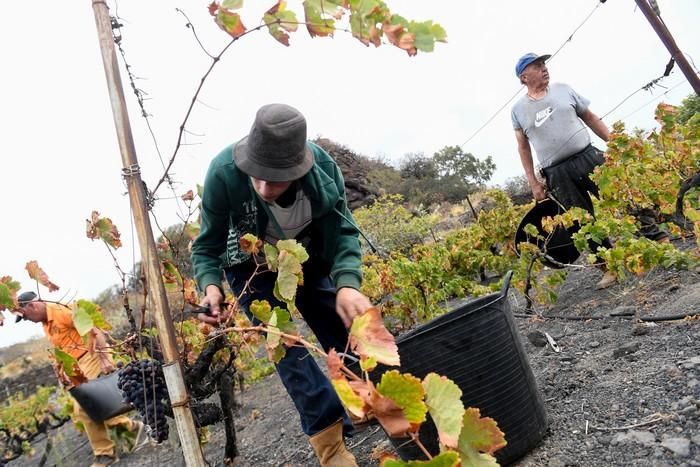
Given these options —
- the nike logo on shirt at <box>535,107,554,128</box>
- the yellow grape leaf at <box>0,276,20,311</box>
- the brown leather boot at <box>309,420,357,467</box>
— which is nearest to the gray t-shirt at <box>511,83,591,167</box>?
the nike logo on shirt at <box>535,107,554,128</box>

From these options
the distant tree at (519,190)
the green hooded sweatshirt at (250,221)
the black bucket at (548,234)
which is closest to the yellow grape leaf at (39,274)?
the green hooded sweatshirt at (250,221)

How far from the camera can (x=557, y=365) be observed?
2637mm

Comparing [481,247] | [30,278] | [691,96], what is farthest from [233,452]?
[691,96]

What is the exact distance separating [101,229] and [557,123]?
3.05 m

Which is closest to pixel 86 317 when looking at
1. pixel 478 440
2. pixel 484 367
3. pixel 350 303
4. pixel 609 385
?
pixel 350 303

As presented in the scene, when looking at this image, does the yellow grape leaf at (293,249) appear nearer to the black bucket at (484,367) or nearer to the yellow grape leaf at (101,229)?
the black bucket at (484,367)

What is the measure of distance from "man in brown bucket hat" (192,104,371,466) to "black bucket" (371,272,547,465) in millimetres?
275

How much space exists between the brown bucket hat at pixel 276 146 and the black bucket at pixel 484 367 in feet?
2.25

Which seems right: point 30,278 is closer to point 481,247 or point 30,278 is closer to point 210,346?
point 210,346

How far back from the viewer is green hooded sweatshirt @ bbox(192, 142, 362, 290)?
2.14 metres

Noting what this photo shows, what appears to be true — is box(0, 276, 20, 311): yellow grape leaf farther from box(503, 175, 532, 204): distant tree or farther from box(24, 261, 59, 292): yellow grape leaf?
box(503, 175, 532, 204): distant tree

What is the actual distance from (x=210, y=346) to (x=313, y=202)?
0.74 m

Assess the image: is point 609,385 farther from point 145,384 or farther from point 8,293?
point 8,293

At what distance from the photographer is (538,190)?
4012mm
